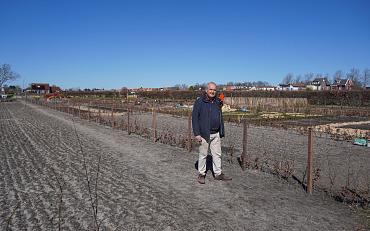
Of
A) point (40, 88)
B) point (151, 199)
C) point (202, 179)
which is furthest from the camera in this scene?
point (40, 88)

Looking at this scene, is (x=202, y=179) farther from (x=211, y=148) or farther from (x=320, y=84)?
(x=320, y=84)

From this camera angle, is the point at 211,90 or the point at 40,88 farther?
the point at 40,88

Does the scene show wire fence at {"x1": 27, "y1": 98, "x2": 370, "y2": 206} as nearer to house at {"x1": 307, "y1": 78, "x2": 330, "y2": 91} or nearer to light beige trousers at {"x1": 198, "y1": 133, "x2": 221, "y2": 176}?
light beige trousers at {"x1": 198, "y1": 133, "x2": 221, "y2": 176}

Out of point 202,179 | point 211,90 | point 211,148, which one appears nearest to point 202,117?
point 211,90

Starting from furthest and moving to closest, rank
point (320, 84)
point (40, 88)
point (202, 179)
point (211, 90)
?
point (320, 84) → point (40, 88) → point (202, 179) → point (211, 90)

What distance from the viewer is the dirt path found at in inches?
200

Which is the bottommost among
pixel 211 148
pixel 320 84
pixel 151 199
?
pixel 151 199

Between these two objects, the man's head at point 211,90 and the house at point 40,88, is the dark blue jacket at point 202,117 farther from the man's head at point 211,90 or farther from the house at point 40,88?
the house at point 40,88

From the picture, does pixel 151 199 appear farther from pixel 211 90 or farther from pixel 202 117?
Result: pixel 211 90

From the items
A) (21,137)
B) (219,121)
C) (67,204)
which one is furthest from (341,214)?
(21,137)

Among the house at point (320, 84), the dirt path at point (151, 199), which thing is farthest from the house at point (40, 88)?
the dirt path at point (151, 199)

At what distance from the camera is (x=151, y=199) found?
243 inches

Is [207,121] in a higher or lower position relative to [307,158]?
higher

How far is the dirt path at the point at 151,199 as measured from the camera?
16.7 feet
